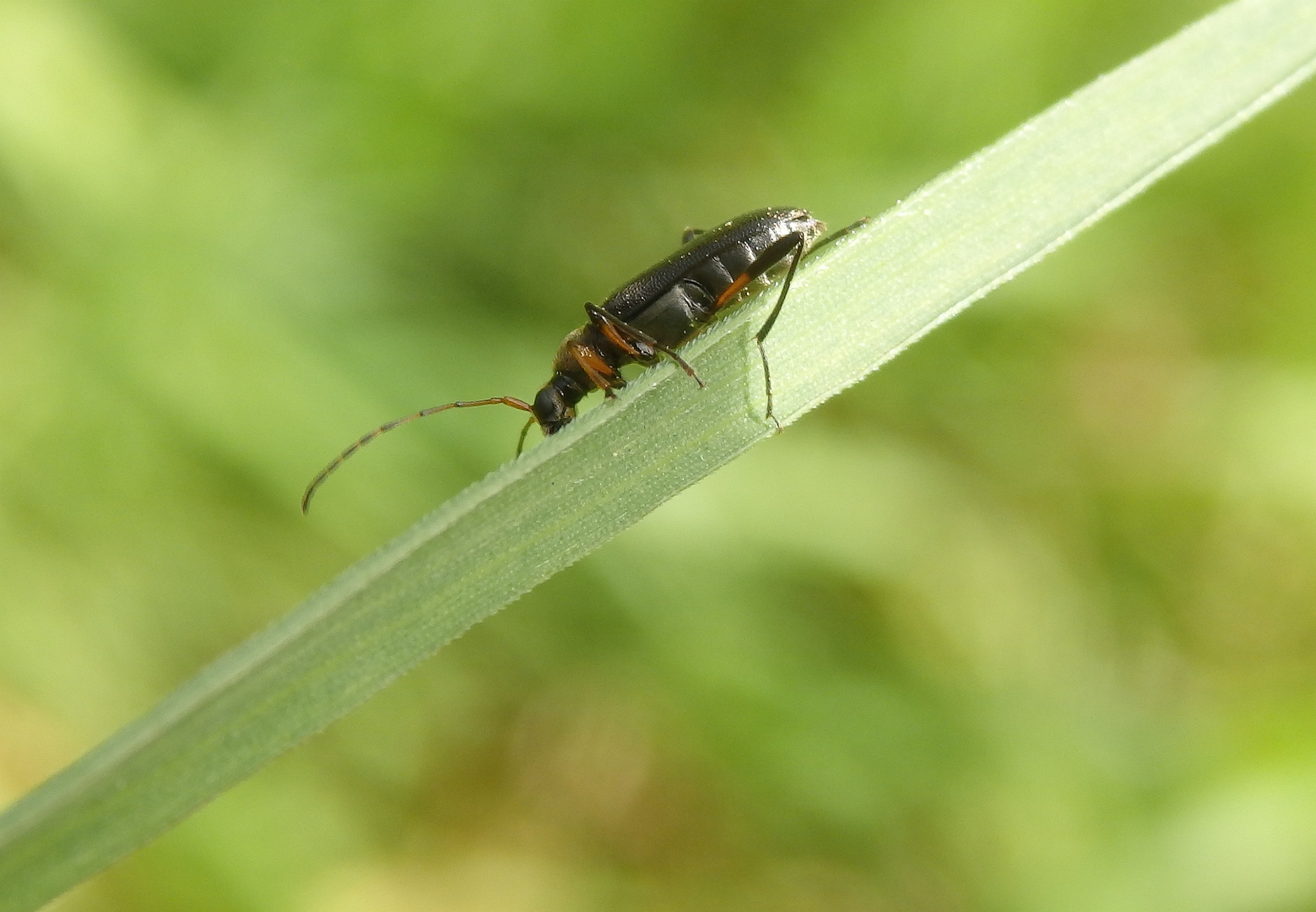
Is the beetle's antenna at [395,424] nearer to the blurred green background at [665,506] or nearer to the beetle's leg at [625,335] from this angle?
the beetle's leg at [625,335]

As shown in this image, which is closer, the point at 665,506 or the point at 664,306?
the point at 664,306

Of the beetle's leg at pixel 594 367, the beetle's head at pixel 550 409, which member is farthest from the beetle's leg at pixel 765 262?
the beetle's head at pixel 550 409

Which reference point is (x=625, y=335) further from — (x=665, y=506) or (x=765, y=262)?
(x=665, y=506)

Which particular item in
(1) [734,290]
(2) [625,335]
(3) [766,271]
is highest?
(2) [625,335]

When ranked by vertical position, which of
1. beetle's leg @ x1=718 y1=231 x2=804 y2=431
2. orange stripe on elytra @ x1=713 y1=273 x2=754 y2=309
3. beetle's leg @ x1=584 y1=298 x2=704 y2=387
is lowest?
beetle's leg @ x1=718 y1=231 x2=804 y2=431

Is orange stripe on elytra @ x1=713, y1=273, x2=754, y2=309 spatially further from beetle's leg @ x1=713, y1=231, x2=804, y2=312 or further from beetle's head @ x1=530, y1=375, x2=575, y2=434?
beetle's head @ x1=530, y1=375, x2=575, y2=434

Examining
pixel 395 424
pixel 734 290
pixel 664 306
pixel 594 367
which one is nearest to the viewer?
pixel 395 424

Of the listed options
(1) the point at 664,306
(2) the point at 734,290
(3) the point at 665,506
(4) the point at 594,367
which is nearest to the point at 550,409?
(4) the point at 594,367

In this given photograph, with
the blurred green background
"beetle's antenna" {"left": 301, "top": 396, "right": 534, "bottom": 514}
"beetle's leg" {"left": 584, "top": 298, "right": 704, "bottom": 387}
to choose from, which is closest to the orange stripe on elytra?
"beetle's leg" {"left": 584, "top": 298, "right": 704, "bottom": 387}

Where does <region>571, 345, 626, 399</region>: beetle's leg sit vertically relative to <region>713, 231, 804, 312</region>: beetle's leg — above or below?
above
